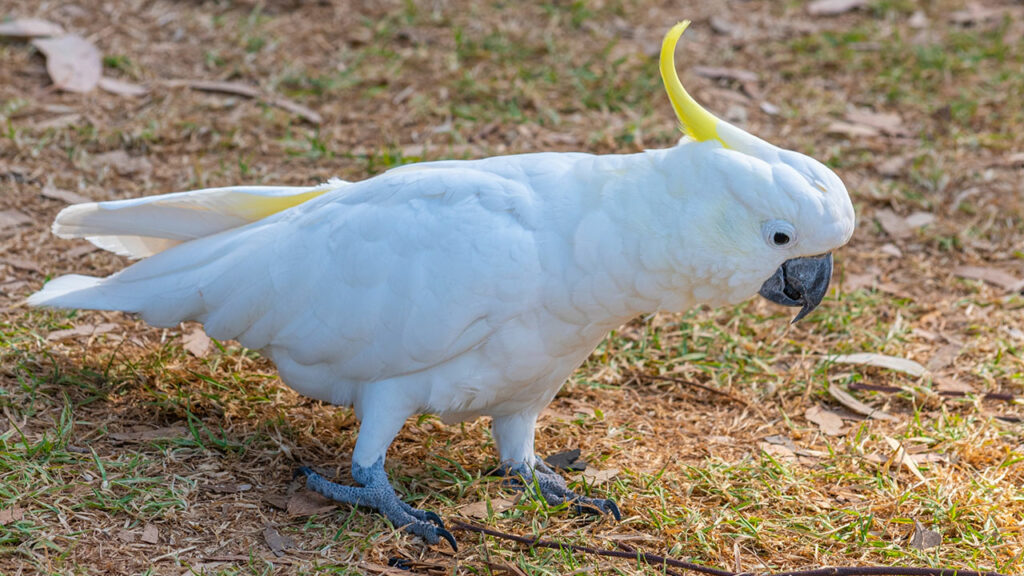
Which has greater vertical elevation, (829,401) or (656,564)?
(656,564)

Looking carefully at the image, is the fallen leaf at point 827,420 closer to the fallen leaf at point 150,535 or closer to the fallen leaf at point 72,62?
the fallen leaf at point 150,535

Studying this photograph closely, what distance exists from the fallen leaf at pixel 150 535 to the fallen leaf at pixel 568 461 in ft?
4.11

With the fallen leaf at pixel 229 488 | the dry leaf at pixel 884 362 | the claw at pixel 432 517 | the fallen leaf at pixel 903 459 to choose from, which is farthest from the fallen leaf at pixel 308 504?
the dry leaf at pixel 884 362

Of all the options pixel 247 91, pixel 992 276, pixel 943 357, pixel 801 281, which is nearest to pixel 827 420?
pixel 943 357

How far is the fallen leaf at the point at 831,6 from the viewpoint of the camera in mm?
6918

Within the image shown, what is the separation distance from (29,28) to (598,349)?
372 cm

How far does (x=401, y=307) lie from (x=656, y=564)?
38.6 inches

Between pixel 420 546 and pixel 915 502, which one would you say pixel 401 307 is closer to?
pixel 420 546

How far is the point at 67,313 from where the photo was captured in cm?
377

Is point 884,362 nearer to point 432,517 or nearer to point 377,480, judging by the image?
point 432,517

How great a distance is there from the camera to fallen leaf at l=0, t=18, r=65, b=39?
18.2ft

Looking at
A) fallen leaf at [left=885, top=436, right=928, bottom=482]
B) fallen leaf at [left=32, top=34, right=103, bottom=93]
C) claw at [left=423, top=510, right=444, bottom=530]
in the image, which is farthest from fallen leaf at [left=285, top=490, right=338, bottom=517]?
fallen leaf at [left=32, top=34, right=103, bottom=93]

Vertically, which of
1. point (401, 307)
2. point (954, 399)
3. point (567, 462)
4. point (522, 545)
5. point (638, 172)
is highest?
point (638, 172)

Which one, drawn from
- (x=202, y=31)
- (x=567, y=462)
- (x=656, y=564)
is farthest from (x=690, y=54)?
(x=656, y=564)
